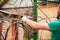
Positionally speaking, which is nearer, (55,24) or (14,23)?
(55,24)

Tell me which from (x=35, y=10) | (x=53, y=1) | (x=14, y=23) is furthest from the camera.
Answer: (x=53, y=1)

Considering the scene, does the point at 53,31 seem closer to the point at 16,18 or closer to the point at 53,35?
the point at 53,35

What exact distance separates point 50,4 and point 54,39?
482 centimetres

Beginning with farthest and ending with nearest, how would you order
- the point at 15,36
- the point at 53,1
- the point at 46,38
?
1. the point at 53,1
2. the point at 46,38
3. the point at 15,36

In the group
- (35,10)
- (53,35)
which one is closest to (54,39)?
(53,35)

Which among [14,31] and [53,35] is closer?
[53,35]

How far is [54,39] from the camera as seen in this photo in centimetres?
253

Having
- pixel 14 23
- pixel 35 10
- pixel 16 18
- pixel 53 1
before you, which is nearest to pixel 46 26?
pixel 14 23

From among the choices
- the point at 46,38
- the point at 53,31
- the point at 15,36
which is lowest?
the point at 46,38

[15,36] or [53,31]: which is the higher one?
[53,31]

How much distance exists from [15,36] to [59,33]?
3.38 feet

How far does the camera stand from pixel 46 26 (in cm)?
252

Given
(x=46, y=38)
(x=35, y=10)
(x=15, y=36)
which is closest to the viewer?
(x=15, y=36)

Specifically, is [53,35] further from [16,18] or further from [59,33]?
[16,18]
